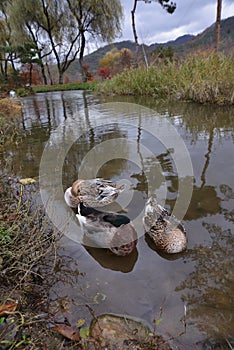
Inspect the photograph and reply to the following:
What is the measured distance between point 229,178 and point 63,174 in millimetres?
2363

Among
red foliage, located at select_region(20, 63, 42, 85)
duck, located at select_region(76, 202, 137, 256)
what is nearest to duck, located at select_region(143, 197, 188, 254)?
duck, located at select_region(76, 202, 137, 256)

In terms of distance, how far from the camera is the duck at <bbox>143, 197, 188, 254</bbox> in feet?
6.77

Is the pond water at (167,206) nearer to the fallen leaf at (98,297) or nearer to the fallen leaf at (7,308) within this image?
the fallen leaf at (98,297)

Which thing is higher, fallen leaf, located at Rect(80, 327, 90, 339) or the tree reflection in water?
fallen leaf, located at Rect(80, 327, 90, 339)

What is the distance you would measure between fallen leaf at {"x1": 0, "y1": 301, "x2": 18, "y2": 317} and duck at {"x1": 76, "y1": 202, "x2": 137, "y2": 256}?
0.89m

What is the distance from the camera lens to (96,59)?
162ft

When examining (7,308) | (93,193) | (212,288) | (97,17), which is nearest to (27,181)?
(93,193)

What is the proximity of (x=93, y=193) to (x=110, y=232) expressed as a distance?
2.10 feet

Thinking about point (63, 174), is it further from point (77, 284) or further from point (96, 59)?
point (96, 59)

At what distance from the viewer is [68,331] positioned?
142cm

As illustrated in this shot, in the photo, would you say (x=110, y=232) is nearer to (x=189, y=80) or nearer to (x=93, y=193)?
(x=93, y=193)

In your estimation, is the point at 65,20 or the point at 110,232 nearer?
the point at 110,232

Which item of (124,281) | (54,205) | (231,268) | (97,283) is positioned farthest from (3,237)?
(231,268)

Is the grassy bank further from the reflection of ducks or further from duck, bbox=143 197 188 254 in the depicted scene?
the reflection of ducks
